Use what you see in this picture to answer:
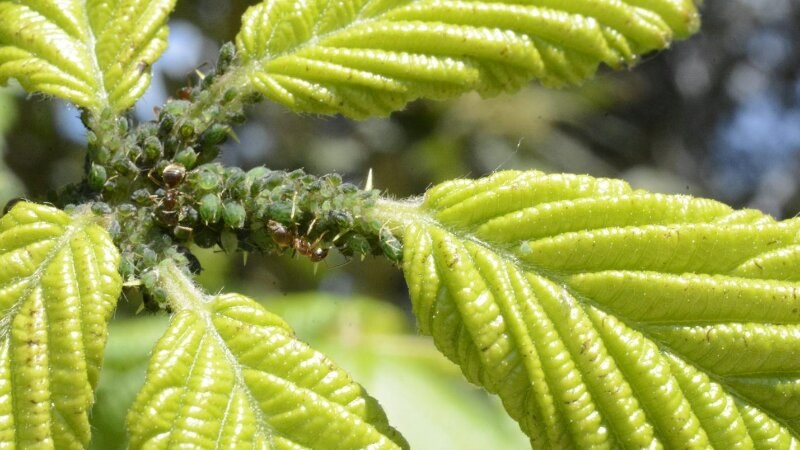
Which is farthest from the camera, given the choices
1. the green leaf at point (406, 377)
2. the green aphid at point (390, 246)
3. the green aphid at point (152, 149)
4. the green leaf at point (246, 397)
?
the green leaf at point (406, 377)

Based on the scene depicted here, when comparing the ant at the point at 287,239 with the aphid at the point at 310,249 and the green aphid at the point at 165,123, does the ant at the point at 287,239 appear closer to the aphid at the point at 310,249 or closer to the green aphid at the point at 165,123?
the aphid at the point at 310,249

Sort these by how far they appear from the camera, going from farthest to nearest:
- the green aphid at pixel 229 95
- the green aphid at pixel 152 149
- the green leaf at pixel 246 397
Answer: the green aphid at pixel 229 95 < the green aphid at pixel 152 149 < the green leaf at pixel 246 397

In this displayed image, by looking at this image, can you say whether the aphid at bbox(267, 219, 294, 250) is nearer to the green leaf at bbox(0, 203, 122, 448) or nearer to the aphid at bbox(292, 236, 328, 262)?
the aphid at bbox(292, 236, 328, 262)

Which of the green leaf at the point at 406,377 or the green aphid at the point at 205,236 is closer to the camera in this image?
the green aphid at the point at 205,236

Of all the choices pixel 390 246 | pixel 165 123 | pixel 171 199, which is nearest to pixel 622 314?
pixel 390 246

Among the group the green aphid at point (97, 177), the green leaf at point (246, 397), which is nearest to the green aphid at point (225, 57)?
the green aphid at point (97, 177)

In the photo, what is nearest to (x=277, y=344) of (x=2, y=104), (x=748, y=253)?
(x=748, y=253)

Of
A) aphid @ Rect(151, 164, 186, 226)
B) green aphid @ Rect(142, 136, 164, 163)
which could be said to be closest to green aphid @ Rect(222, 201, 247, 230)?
aphid @ Rect(151, 164, 186, 226)

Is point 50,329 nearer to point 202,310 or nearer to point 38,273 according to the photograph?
point 38,273
